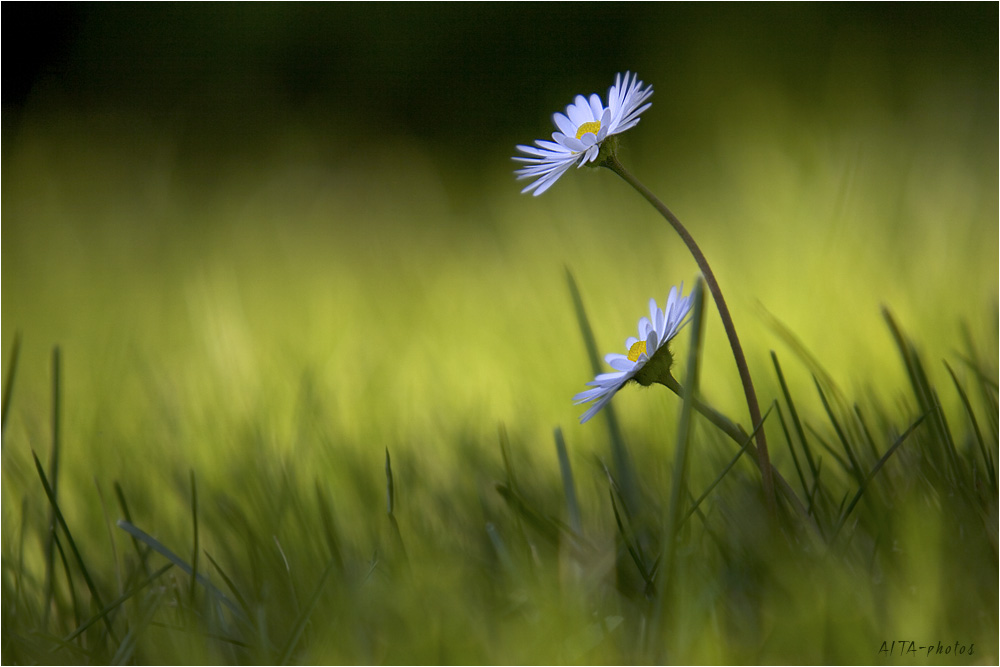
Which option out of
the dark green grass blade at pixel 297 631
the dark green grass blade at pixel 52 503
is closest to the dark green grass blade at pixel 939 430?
the dark green grass blade at pixel 297 631

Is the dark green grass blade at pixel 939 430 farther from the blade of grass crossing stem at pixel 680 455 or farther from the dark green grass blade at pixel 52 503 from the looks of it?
the dark green grass blade at pixel 52 503

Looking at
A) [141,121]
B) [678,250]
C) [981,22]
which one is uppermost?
[141,121]

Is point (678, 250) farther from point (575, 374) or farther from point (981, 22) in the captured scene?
point (981, 22)

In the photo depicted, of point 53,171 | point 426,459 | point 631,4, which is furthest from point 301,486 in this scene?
point 631,4

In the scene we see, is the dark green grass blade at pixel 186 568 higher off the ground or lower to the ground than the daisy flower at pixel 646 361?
lower

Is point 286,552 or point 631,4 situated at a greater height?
point 631,4

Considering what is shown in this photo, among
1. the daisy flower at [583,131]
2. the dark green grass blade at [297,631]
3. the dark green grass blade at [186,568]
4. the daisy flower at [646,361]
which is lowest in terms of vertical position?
the dark green grass blade at [297,631]
